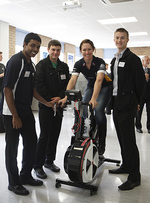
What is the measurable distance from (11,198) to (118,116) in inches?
49.4

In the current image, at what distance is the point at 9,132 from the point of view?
6.65 ft

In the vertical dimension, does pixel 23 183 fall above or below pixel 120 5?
below

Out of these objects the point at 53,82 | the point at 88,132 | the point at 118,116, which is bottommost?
the point at 88,132

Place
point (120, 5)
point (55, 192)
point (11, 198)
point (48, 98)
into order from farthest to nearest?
point (120, 5)
point (48, 98)
point (55, 192)
point (11, 198)

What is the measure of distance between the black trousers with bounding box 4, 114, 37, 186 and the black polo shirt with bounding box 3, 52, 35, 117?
109mm

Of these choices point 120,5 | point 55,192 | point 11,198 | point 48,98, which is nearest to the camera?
point 11,198

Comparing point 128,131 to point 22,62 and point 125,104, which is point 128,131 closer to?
point 125,104

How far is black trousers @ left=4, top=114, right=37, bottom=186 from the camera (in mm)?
2034

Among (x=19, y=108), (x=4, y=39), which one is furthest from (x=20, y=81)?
(x=4, y=39)

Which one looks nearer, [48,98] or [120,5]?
[48,98]

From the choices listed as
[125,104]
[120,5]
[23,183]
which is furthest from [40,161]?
[120,5]

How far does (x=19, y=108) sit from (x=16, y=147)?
14.2 inches

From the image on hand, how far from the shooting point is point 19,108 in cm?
207

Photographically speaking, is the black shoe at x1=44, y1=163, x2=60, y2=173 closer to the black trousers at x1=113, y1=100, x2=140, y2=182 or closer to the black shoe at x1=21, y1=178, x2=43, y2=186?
the black shoe at x1=21, y1=178, x2=43, y2=186
